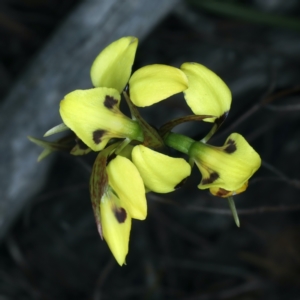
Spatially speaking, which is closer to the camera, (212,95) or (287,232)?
(212,95)

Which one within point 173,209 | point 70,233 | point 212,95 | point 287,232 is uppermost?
point 212,95

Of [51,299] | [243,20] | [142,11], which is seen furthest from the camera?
[51,299]

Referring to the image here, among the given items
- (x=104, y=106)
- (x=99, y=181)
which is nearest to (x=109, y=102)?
(x=104, y=106)

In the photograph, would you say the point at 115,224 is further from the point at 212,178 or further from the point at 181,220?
the point at 181,220

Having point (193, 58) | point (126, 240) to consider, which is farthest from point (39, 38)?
point (126, 240)

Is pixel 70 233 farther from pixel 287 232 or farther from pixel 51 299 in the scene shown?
pixel 287 232

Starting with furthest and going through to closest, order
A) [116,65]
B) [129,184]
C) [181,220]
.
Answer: [181,220]
[116,65]
[129,184]

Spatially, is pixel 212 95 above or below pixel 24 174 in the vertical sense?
above
